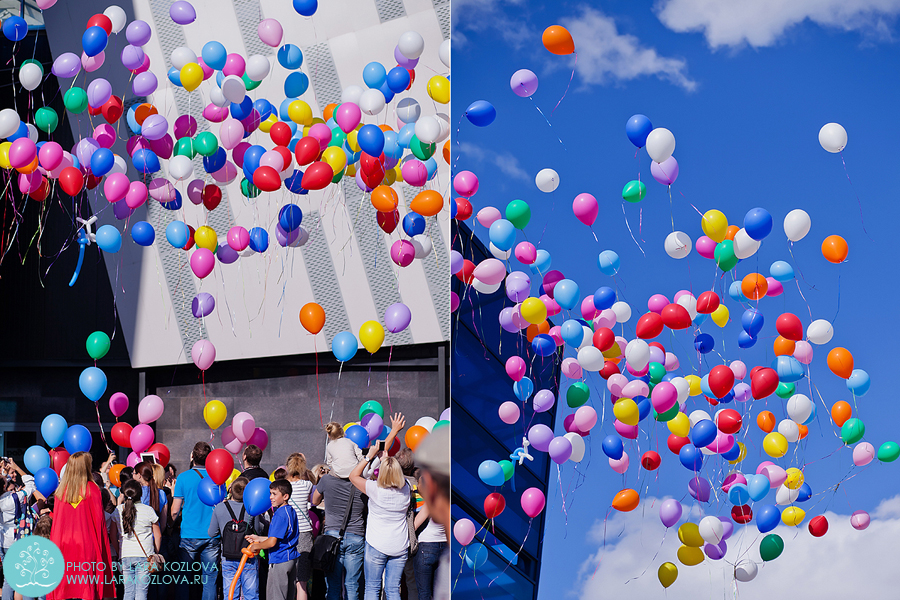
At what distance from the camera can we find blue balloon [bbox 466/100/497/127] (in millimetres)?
4324

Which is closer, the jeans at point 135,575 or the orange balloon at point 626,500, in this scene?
the jeans at point 135,575

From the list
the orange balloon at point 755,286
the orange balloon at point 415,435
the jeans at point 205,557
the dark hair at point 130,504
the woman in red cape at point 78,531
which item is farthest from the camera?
the orange balloon at point 755,286

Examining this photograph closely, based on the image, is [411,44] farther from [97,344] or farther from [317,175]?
[97,344]

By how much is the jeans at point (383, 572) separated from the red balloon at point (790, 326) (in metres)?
2.59

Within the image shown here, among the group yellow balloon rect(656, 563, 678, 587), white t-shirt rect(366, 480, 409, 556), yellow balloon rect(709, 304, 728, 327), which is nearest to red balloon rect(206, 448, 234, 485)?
white t-shirt rect(366, 480, 409, 556)

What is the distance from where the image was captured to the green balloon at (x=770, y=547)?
4.70 m

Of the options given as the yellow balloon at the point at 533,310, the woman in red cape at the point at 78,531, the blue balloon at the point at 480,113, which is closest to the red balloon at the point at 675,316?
the yellow balloon at the point at 533,310

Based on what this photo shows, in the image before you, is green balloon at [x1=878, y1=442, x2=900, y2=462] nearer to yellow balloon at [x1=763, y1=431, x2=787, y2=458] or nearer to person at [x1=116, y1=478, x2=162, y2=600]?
yellow balloon at [x1=763, y1=431, x2=787, y2=458]

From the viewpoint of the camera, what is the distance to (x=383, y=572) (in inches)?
165

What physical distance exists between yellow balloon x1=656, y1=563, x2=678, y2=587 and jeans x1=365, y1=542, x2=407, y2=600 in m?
1.58

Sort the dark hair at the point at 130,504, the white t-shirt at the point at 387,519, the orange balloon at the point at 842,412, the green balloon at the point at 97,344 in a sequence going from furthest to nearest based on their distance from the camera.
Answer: the green balloon at the point at 97,344 → the orange balloon at the point at 842,412 → the dark hair at the point at 130,504 → the white t-shirt at the point at 387,519

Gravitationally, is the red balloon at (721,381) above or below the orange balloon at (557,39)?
below

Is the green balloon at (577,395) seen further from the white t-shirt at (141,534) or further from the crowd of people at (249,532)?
the white t-shirt at (141,534)

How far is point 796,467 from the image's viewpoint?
502 centimetres
